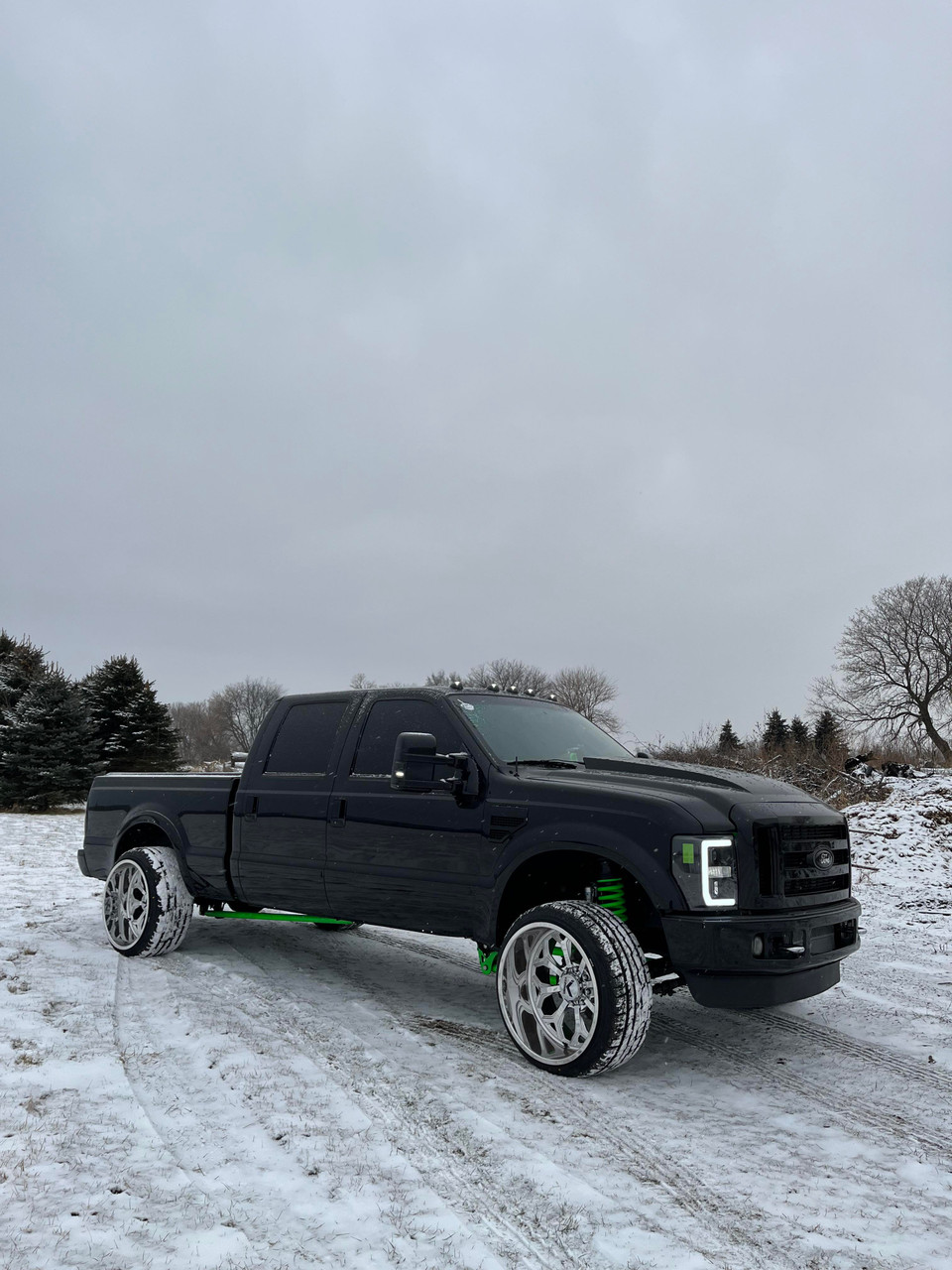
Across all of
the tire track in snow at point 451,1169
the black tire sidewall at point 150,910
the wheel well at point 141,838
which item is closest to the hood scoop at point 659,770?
the tire track in snow at point 451,1169

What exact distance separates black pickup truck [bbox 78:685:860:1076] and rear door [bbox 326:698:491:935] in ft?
0.04

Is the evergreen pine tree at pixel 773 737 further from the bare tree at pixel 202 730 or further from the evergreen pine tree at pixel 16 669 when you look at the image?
the bare tree at pixel 202 730

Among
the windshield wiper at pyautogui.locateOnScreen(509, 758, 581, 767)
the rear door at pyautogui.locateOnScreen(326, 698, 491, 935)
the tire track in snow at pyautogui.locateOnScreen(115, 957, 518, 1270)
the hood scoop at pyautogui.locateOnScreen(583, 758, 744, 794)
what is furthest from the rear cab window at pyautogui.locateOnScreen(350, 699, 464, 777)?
the tire track in snow at pyautogui.locateOnScreen(115, 957, 518, 1270)

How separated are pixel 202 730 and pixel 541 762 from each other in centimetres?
8683

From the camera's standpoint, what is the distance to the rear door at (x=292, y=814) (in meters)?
5.63

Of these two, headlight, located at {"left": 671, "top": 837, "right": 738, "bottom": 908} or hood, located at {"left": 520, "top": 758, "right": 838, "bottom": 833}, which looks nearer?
headlight, located at {"left": 671, "top": 837, "right": 738, "bottom": 908}

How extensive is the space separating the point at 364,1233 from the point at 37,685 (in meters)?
24.2

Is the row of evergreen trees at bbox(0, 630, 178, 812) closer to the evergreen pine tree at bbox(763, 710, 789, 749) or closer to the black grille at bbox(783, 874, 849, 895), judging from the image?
the evergreen pine tree at bbox(763, 710, 789, 749)

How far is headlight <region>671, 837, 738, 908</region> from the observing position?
405 cm

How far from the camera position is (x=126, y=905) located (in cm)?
648

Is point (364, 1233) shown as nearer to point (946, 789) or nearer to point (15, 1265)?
point (15, 1265)

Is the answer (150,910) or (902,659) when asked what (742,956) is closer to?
(150,910)

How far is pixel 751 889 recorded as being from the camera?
4.13 meters

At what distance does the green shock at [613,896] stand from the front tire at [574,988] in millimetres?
328
